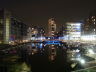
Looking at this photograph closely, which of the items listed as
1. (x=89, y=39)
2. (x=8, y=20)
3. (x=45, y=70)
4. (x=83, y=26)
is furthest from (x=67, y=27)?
(x=45, y=70)

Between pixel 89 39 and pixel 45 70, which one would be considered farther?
pixel 89 39

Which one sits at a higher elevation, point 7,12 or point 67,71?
point 7,12

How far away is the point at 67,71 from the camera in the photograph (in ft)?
112

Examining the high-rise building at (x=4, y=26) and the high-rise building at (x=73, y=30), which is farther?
the high-rise building at (x=73, y=30)

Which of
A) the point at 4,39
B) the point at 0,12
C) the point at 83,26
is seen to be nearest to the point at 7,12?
the point at 0,12

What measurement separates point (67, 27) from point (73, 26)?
18.4 ft

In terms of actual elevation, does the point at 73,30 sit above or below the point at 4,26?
→ above

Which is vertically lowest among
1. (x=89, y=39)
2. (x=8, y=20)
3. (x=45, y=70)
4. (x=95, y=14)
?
(x=45, y=70)

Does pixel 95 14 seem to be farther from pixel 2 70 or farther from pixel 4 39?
pixel 2 70

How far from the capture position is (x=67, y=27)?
160m

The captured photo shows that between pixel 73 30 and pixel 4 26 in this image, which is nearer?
pixel 4 26

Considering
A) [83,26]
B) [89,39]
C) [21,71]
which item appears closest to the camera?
[21,71]

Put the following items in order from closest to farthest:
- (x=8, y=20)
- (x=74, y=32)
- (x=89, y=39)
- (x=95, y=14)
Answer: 1. (x=8, y=20)
2. (x=89, y=39)
3. (x=95, y=14)
4. (x=74, y=32)

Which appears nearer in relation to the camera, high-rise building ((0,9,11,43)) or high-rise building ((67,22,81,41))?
high-rise building ((0,9,11,43))
